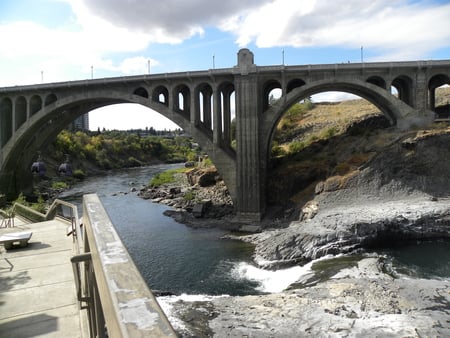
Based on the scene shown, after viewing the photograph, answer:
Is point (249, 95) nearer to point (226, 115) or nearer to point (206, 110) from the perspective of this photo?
point (226, 115)

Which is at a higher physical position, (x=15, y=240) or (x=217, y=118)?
(x=217, y=118)

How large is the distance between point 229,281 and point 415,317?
711 centimetres

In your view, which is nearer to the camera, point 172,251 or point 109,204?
point 172,251

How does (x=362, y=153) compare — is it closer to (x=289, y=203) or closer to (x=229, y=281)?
(x=289, y=203)

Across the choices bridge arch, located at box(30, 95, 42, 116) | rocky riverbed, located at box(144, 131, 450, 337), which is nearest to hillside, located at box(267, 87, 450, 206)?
rocky riverbed, located at box(144, 131, 450, 337)

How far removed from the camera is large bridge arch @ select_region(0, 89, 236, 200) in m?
25.4

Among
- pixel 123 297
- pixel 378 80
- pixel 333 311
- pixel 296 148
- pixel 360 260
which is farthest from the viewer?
pixel 296 148

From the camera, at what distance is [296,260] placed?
1616 cm

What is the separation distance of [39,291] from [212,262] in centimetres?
1247

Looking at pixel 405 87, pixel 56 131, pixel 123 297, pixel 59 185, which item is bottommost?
pixel 59 185

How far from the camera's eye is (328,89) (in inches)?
1020

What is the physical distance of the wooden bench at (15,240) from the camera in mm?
6559

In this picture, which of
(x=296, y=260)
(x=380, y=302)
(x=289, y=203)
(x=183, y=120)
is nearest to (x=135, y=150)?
(x=183, y=120)

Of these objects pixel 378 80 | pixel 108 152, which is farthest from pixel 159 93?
pixel 108 152
